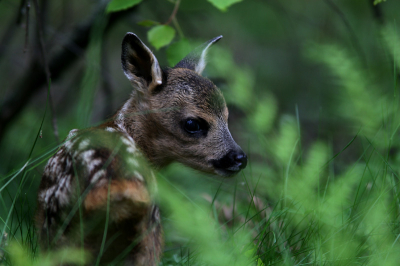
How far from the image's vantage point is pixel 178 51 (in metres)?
3.76

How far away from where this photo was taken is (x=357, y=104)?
3.59 m

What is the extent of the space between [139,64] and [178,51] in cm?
43

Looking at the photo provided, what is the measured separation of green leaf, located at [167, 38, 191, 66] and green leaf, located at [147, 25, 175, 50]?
18 centimetres

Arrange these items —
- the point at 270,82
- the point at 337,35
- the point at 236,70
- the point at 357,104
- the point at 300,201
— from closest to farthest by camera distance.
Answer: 1. the point at 300,201
2. the point at 357,104
3. the point at 236,70
4. the point at 337,35
5. the point at 270,82

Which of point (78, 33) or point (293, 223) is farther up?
point (78, 33)

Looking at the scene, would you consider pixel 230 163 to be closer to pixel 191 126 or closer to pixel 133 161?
pixel 191 126

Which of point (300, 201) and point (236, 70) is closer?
point (300, 201)

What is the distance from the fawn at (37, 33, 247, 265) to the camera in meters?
2.29

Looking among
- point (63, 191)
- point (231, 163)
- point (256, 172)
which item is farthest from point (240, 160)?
point (63, 191)

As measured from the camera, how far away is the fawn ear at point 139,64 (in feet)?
11.0

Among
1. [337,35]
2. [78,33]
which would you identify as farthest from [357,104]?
[337,35]

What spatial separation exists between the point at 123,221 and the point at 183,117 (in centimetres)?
120

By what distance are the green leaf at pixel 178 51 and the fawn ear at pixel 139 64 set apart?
0.37m

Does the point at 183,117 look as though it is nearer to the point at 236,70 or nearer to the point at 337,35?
the point at 236,70
